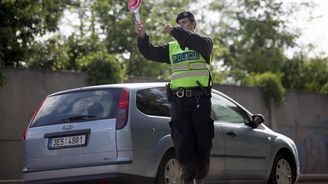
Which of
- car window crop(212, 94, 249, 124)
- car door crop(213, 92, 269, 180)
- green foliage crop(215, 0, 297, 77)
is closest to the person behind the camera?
car door crop(213, 92, 269, 180)

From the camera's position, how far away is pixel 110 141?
8539mm

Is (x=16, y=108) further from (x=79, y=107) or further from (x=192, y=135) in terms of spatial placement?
(x=192, y=135)

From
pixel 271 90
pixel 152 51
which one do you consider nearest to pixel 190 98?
pixel 152 51

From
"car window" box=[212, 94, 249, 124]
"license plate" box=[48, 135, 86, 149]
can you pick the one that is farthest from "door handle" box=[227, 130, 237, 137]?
"license plate" box=[48, 135, 86, 149]

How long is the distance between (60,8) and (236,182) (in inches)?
373

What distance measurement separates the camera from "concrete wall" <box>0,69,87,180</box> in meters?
14.0

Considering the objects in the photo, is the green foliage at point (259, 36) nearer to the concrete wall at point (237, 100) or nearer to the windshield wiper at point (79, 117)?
the concrete wall at point (237, 100)

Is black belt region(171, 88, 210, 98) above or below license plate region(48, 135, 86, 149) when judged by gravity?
above

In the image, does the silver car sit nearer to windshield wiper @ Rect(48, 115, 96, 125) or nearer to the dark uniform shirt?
windshield wiper @ Rect(48, 115, 96, 125)

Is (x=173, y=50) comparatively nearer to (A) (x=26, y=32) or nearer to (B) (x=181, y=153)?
(B) (x=181, y=153)

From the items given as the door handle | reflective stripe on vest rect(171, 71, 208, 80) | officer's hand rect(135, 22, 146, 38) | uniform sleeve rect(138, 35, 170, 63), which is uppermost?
officer's hand rect(135, 22, 146, 38)

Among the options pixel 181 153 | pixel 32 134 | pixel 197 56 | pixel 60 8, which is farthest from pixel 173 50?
pixel 60 8

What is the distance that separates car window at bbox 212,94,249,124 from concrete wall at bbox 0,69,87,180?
17.5ft

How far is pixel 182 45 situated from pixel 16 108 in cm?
779
